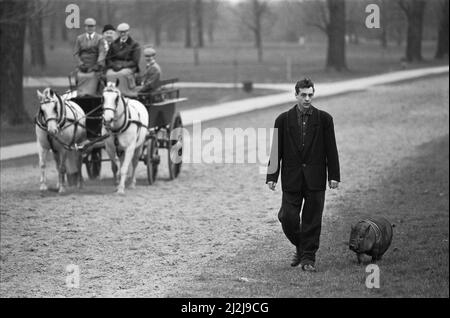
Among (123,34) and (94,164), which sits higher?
(123,34)

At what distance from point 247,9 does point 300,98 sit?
72.5 meters

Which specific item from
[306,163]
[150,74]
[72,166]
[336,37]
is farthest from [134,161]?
[336,37]

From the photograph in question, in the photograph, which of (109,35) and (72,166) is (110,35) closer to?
(109,35)

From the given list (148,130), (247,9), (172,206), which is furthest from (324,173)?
(247,9)

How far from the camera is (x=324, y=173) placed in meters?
9.30

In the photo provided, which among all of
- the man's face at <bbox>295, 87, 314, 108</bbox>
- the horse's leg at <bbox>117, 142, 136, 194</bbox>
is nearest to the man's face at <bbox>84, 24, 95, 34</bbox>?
the horse's leg at <bbox>117, 142, 136, 194</bbox>

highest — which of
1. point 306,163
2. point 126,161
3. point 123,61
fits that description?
point 123,61

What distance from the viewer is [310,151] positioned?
9195 mm

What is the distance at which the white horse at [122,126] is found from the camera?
48.8 ft

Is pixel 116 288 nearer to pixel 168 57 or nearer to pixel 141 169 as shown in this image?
pixel 141 169

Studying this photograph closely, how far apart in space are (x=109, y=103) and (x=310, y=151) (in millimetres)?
6314

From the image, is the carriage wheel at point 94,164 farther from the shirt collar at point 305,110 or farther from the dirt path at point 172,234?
the shirt collar at point 305,110

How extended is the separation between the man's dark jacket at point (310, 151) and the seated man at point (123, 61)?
7.16 metres

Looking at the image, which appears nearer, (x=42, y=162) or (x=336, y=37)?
(x=42, y=162)
